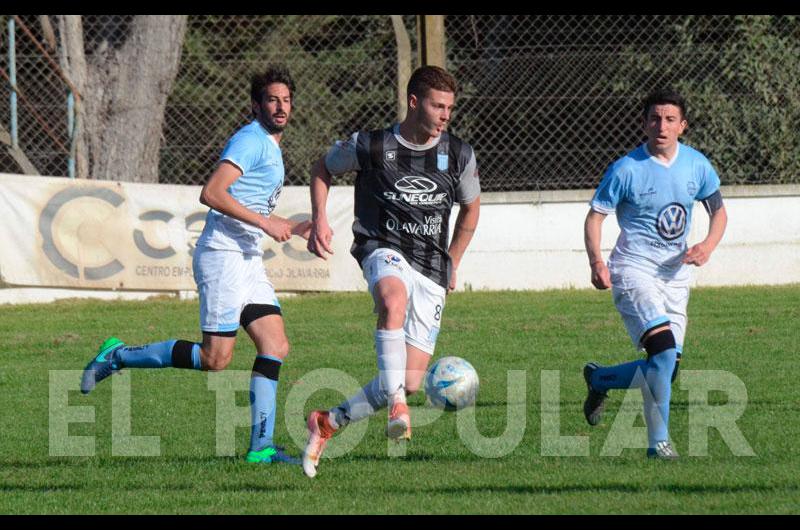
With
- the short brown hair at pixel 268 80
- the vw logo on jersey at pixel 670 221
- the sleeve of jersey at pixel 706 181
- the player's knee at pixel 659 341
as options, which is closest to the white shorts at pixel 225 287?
the short brown hair at pixel 268 80

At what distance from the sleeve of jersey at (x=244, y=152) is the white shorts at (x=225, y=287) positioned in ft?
1.65

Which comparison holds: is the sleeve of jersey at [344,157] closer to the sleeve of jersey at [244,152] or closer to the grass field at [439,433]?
the sleeve of jersey at [244,152]

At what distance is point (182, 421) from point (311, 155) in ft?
30.5

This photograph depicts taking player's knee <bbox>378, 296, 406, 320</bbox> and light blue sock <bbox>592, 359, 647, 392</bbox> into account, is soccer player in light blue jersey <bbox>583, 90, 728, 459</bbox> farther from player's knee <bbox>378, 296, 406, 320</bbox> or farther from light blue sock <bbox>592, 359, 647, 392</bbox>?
player's knee <bbox>378, 296, 406, 320</bbox>

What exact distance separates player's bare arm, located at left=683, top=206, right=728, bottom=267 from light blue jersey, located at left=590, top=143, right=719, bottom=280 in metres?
0.15

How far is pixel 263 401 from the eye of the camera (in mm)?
6988

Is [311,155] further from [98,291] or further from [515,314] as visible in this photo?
[515,314]

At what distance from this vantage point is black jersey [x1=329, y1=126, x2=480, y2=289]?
6746mm

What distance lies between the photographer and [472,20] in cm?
1694

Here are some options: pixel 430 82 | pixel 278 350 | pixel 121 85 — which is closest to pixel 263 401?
pixel 278 350

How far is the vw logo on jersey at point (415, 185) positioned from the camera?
22.1 ft

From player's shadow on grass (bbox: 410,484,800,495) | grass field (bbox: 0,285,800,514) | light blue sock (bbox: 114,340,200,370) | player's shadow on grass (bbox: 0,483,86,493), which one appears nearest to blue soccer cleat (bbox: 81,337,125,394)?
light blue sock (bbox: 114,340,200,370)

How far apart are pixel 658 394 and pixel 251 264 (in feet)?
7.46

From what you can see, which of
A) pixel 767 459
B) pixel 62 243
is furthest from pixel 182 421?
pixel 62 243
